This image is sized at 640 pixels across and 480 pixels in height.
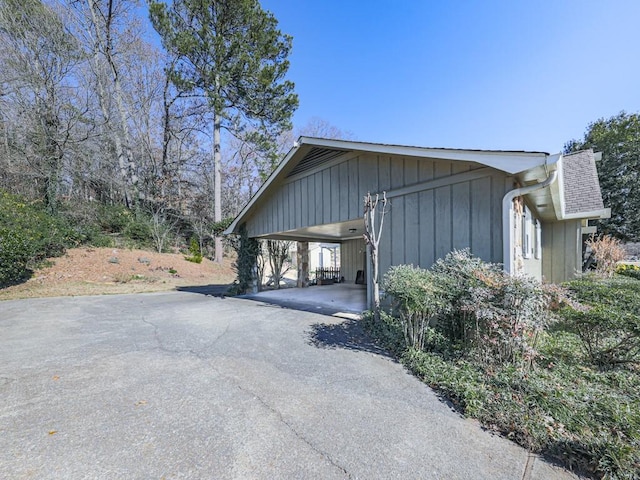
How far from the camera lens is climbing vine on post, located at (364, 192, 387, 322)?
18.0ft

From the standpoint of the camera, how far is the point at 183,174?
827 inches

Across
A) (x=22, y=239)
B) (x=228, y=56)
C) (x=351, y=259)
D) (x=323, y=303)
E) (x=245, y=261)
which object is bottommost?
(x=323, y=303)

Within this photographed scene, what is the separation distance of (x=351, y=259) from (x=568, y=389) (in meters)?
12.2

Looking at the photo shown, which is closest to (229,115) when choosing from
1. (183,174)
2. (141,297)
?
(183,174)

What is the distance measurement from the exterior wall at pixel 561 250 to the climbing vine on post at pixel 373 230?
21.6ft

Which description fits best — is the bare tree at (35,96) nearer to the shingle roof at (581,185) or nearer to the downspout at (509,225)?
the downspout at (509,225)

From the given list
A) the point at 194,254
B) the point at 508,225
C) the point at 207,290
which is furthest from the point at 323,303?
the point at 194,254

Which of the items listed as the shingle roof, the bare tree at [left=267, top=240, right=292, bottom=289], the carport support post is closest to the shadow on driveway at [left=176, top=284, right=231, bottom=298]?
the bare tree at [left=267, top=240, right=292, bottom=289]

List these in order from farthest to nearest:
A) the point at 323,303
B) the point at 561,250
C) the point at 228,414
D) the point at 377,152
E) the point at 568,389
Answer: the point at 561,250, the point at 323,303, the point at 377,152, the point at 568,389, the point at 228,414

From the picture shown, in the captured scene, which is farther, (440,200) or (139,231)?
(139,231)

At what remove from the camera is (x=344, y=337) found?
5.08 metres

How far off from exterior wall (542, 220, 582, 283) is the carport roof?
670 cm

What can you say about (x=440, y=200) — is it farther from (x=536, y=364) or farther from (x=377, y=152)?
(x=536, y=364)

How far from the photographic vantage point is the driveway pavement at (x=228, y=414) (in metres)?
2.03
